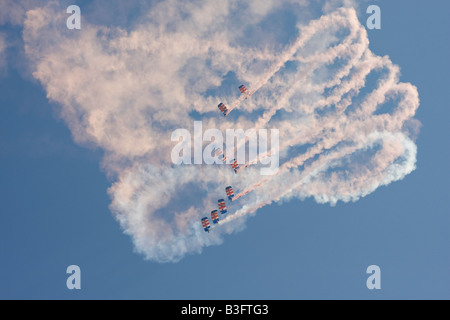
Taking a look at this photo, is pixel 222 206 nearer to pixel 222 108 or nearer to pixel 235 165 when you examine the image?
pixel 235 165

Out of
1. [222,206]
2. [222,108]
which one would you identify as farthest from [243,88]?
[222,206]

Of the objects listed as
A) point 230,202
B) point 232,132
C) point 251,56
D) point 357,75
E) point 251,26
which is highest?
point 251,26

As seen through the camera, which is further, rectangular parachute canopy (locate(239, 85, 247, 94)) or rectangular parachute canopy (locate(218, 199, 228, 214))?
rectangular parachute canopy (locate(218, 199, 228, 214))

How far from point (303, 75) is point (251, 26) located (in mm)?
13309

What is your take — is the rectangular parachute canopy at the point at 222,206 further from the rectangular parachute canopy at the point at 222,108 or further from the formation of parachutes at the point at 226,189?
the rectangular parachute canopy at the point at 222,108

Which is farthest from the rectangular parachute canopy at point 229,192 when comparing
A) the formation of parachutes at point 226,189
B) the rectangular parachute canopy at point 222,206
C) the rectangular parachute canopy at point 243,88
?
the rectangular parachute canopy at point 243,88

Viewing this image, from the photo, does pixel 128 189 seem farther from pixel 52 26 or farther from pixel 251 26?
pixel 251 26

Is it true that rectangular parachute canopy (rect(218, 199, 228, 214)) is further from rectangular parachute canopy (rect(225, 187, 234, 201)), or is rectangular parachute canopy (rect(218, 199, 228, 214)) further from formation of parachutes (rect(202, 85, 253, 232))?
rectangular parachute canopy (rect(225, 187, 234, 201))

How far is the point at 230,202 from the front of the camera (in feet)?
213

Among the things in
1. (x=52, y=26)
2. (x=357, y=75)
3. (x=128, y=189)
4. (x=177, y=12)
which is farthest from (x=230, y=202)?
(x=52, y=26)

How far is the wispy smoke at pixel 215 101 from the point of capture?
6000 centimetres

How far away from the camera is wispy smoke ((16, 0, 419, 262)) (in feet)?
197

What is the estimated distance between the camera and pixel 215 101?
63.5m

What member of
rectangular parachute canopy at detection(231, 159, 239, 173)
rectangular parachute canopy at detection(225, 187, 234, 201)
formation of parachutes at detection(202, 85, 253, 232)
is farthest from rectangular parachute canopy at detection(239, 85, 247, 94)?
rectangular parachute canopy at detection(225, 187, 234, 201)
